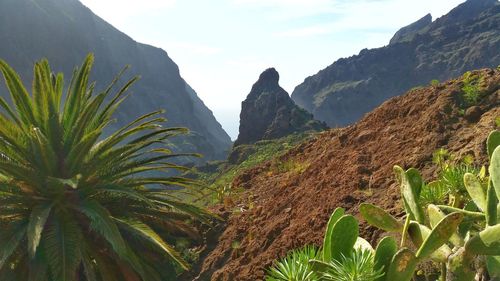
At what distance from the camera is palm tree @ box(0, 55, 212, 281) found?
21.2ft

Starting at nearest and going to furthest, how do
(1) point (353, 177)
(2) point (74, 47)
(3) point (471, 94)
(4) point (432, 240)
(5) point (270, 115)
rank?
(4) point (432, 240)
(1) point (353, 177)
(3) point (471, 94)
(5) point (270, 115)
(2) point (74, 47)

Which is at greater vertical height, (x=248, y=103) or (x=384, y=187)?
(x=248, y=103)

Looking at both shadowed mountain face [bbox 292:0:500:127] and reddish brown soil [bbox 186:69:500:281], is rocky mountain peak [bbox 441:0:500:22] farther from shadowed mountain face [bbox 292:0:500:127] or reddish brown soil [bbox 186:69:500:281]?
reddish brown soil [bbox 186:69:500:281]

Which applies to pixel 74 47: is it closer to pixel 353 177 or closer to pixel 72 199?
pixel 72 199

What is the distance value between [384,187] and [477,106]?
2.40m

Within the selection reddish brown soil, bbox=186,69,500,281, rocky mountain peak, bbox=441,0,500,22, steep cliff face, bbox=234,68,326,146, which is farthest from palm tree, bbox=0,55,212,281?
rocky mountain peak, bbox=441,0,500,22

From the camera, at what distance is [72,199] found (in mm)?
7266

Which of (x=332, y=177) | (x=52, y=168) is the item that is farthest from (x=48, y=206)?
(x=332, y=177)

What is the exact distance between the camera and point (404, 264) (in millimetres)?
4266

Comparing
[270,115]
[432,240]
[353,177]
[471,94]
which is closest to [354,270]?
[432,240]

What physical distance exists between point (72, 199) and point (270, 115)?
295ft

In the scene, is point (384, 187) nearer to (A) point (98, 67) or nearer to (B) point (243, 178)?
(B) point (243, 178)

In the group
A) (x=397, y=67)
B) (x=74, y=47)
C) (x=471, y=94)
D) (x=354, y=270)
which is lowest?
(x=354, y=270)

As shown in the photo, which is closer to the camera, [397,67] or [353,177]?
[353,177]
